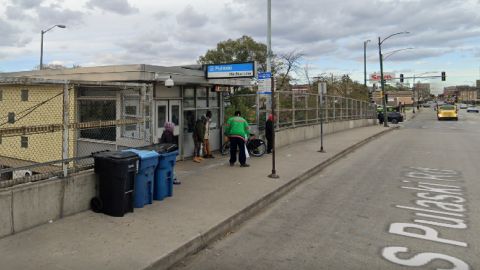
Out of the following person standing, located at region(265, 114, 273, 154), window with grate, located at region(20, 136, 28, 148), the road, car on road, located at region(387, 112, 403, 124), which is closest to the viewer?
the road

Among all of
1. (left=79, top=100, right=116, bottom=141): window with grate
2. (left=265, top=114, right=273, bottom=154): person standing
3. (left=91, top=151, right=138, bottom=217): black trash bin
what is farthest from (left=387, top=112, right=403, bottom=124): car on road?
(left=91, top=151, right=138, bottom=217): black trash bin

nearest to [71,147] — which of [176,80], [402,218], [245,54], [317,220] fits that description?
[176,80]

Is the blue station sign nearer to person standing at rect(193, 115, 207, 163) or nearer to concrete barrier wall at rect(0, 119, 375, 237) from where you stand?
person standing at rect(193, 115, 207, 163)

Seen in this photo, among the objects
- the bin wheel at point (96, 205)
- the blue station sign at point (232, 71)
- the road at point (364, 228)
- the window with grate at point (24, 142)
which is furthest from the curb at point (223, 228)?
the window with grate at point (24, 142)

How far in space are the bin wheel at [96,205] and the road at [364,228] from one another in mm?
→ 2129

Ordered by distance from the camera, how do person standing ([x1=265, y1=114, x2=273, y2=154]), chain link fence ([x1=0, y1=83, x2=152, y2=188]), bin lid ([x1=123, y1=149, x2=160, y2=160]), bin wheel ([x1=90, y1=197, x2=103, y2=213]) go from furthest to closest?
person standing ([x1=265, y1=114, x2=273, y2=154]) < chain link fence ([x1=0, y1=83, x2=152, y2=188]) < bin lid ([x1=123, y1=149, x2=160, y2=160]) < bin wheel ([x1=90, y1=197, x2=103, y2=213])

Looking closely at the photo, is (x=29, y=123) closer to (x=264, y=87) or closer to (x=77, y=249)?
(x=264, y=87)

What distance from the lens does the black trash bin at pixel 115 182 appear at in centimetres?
685

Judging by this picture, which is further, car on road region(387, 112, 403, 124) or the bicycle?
car on road region(387, 112, 403, 124)

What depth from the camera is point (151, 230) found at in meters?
6.19

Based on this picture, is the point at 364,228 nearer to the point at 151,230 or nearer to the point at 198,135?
the point at 151,230

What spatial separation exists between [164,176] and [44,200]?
2309mm

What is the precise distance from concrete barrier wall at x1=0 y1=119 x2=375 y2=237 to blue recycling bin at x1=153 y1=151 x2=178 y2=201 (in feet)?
3.78

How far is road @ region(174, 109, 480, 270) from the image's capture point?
17.7ft
